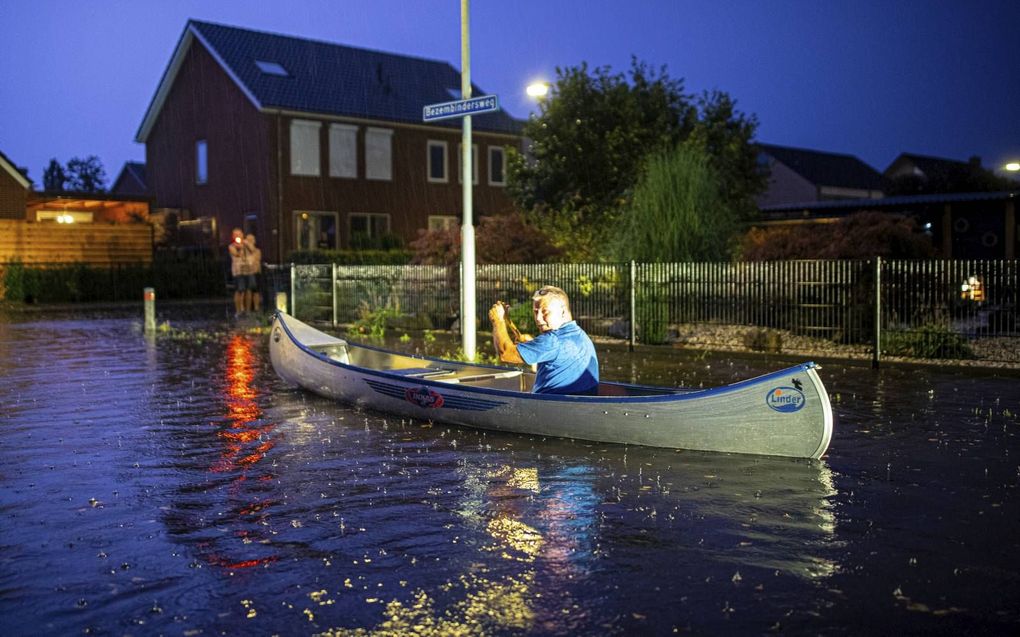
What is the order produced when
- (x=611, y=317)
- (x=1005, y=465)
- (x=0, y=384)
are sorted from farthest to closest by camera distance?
(x=611, y=317) < (x=0, y=384) < (x=1005, y=465)

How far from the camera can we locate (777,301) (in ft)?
60.2

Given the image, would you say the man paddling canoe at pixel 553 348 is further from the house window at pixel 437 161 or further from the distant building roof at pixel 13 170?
the house window at pixel 437 161

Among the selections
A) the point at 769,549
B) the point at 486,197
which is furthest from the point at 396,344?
the point at 486,197

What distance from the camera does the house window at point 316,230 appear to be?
42.4 m

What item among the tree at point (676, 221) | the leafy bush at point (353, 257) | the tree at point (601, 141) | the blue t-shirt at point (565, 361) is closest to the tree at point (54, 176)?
the leafy bush at point (353, 257)

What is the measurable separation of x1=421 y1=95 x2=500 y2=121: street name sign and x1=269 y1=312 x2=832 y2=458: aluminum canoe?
12.5ft

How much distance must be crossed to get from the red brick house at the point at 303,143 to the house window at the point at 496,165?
1.8 inches

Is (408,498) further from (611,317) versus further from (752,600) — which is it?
(611,317)

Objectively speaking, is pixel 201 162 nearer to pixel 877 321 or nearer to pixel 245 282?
pixel 245 282

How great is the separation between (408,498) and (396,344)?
45.1 ft

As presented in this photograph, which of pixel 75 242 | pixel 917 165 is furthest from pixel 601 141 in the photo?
pixel 917 165

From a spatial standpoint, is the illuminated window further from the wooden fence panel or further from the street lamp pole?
the street lamp pole

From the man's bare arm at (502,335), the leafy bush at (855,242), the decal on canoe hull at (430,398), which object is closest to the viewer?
the man's bare arm at (502,335)

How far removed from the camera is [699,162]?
22922 millimetres
